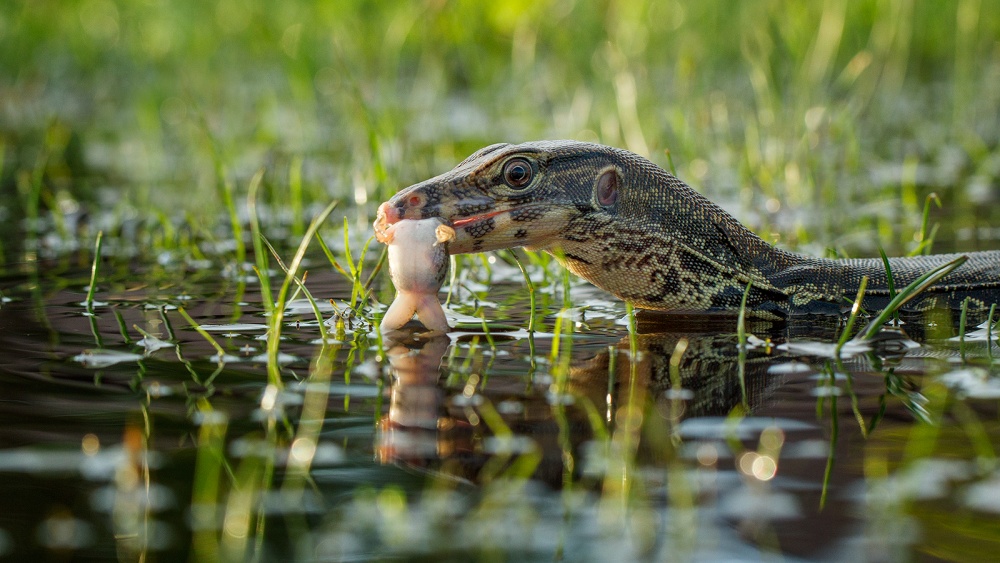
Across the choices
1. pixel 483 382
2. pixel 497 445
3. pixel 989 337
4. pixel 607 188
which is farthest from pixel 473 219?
pixel 989 337

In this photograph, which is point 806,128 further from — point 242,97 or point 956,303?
point 242,97

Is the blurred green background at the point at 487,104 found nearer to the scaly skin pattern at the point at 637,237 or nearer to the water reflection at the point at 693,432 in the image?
the scaly skin pattern at the point at 637,237

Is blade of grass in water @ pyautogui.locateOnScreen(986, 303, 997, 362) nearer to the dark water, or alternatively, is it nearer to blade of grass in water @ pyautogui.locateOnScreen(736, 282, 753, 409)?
the dark water

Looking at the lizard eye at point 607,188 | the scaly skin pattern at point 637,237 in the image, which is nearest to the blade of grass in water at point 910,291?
the scaly skin pattern at point 637,237

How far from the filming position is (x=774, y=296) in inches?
222

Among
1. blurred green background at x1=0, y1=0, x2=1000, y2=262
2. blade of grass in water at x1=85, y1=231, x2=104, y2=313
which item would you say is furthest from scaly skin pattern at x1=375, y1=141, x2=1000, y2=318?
blurred green background at x1=0, y1=0, x2=1000, y2=262

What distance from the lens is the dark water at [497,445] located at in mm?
2955

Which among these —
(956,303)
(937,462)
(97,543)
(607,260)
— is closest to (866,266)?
(956,303)

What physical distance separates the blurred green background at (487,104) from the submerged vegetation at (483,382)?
0.08m

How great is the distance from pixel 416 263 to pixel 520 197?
575mm

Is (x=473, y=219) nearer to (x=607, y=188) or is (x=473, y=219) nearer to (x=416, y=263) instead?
(x=416, y=263)

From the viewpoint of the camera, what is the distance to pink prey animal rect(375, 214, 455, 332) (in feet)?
15.7

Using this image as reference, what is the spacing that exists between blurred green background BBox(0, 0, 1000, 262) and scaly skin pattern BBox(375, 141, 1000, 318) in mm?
1486

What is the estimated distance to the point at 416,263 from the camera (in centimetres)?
479
